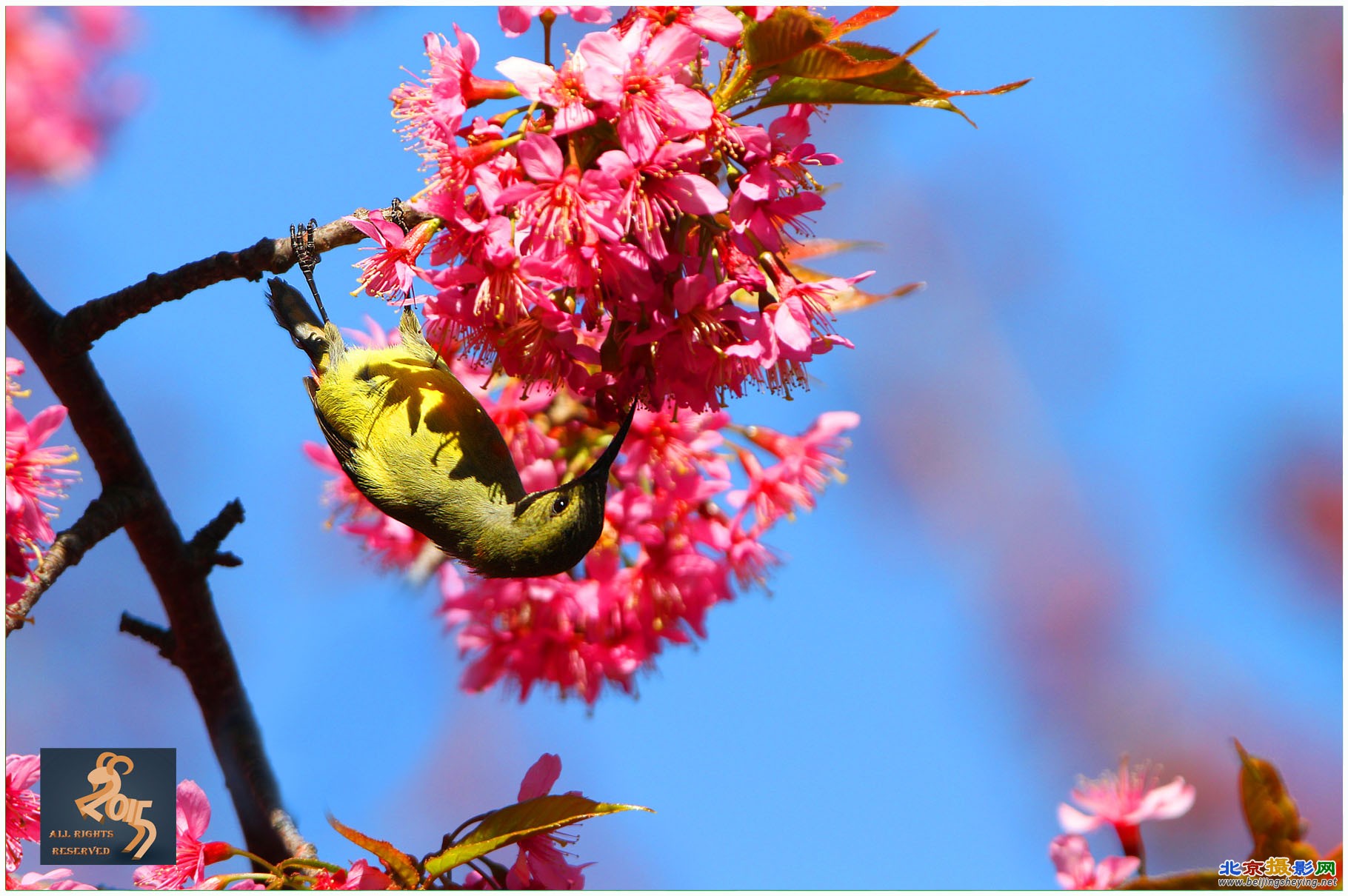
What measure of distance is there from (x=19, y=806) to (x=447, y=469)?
1.69 m

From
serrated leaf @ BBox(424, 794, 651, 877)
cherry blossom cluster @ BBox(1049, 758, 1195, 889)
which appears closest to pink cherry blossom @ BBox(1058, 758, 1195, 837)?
cherry blossom cluster @ BBox(1049, 758, 1195, 889)

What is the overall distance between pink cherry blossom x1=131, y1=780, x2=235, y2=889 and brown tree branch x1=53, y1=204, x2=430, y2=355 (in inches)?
57.5

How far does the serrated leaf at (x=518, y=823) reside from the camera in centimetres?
285

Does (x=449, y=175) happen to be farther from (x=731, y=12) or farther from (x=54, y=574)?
(x=54, y=574)

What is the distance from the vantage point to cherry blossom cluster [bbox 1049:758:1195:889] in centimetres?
286

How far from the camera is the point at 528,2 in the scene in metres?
2.49

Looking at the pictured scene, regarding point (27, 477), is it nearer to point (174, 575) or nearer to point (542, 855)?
point (174, 575)

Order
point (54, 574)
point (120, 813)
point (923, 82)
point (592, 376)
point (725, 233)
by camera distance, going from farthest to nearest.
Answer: point (120, 813) < point (54, 574) < point (592, 376) < point (725, 233) < point (923, 82)

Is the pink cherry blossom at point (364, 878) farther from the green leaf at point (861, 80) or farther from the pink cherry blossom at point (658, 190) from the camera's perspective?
the green leaf at point (861, 80)

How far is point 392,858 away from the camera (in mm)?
2867

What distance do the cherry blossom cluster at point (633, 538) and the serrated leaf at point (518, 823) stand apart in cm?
117

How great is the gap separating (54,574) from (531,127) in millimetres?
1994

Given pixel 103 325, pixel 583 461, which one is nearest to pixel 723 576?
pixel 583 461

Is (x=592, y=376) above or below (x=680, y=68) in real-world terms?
below
